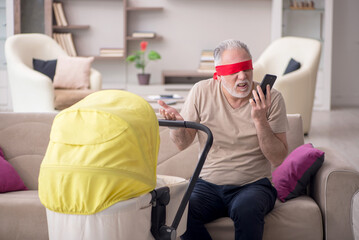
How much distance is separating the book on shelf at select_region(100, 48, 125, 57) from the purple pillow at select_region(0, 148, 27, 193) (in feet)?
15.0

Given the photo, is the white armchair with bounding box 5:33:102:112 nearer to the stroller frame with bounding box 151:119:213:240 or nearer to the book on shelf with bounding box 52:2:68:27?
the book on shelf with bounding box 52:2:68:27

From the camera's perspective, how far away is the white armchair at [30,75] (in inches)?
206

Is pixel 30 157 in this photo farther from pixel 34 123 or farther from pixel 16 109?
pixel 16 109

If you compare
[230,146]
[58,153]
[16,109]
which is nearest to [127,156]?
[58,153]

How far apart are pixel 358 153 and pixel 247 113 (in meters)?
2.83

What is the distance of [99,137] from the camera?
1615mm

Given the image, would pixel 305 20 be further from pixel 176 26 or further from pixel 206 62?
pixel 176 26

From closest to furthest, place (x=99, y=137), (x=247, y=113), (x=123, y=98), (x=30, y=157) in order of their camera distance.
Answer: (x=99, y=137)
(x=123, y=98)
(x=247, y=113)
(x=30, y=157)

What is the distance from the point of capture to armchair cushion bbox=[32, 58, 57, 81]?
5746mm

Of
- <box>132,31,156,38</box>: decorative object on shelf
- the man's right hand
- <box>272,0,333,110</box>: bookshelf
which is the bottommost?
the man's right hand

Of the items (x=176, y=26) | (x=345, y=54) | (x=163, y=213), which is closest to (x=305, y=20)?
(x=345, y=54)

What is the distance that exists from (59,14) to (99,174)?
19.3 feet

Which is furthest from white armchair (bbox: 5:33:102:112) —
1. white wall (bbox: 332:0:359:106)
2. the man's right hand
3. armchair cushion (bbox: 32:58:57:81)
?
white wall (bbox: 332:0:359:106)

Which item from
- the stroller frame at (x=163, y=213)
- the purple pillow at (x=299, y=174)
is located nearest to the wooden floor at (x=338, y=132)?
the purple pillow at (x=299, y=174)
